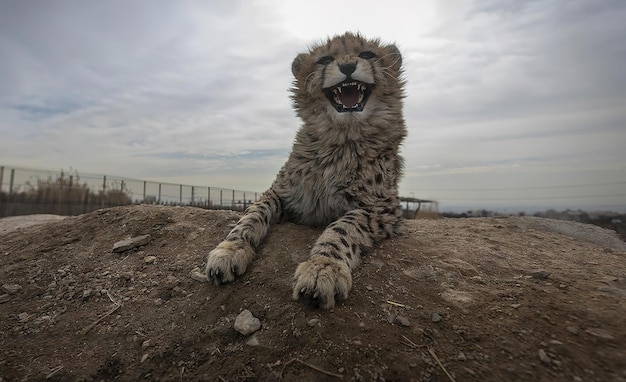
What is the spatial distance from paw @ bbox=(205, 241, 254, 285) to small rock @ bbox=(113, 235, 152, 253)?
1.15 metres

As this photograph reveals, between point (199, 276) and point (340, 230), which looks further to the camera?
point (340, 230)

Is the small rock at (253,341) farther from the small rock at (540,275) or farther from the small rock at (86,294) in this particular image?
the small rock at (540,275)

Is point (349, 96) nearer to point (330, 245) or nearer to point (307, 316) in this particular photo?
point (330, 245)

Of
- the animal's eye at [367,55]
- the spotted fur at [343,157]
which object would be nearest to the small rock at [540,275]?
the spotted fur at [343,157]

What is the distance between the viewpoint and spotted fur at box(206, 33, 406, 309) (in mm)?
3117

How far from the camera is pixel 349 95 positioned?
3.50 metres

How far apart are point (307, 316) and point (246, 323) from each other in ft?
1.11

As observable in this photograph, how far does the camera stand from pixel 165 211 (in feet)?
13.1

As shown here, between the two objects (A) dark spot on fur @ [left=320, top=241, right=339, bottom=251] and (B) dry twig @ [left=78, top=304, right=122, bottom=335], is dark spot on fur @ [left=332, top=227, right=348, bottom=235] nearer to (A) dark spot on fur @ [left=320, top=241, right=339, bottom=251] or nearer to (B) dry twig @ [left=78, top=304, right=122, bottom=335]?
(A) dark spot on fur @ [left=320, top=241, right=339, bottom=251]

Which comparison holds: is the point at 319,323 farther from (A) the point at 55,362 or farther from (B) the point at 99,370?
(A) the point at 55,362

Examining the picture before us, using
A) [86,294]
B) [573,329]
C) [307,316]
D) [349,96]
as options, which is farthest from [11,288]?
[573,329]

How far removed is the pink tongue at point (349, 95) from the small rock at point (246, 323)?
88.0 inches

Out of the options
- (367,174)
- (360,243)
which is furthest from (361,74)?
(360,243)

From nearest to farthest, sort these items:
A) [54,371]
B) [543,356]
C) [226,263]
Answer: [543,356] → [54,371] → [226,263]
